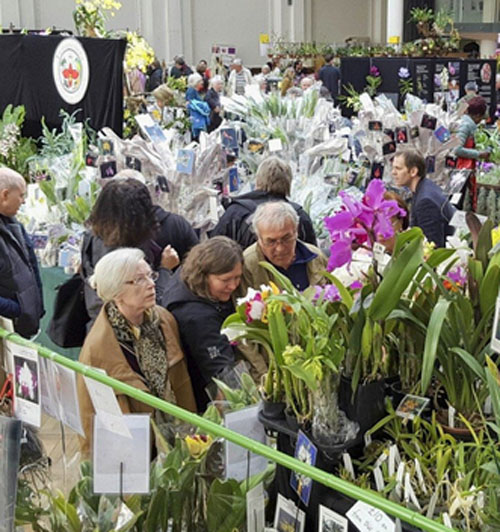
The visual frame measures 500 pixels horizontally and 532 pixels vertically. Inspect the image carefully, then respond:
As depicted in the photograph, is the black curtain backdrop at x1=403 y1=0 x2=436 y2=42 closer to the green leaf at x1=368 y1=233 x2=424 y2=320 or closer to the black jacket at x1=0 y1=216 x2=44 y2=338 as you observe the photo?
the black jacket at x1=0 y1=216 x2=44 y2=338

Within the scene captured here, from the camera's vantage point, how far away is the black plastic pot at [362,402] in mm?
1580

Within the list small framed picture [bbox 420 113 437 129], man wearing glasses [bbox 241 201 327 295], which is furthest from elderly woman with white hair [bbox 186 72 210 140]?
man wearing glasses [bbox 241 201 327 295]

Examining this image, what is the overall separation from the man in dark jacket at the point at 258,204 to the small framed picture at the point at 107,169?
90cm

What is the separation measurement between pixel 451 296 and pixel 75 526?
892 millimetres

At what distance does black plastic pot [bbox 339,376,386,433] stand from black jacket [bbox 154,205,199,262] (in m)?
2.01

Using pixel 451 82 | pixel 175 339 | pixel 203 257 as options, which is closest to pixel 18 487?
pixel 175 339

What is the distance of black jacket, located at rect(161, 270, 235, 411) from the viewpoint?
8.52ft

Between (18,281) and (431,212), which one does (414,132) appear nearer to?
(431,212)

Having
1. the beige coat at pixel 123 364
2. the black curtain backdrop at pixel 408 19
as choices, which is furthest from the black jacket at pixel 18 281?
the black curtain backdrop at pixel 408 19

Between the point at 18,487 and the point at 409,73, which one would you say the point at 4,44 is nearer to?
the point at 409,73

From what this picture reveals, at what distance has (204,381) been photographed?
2.67 m

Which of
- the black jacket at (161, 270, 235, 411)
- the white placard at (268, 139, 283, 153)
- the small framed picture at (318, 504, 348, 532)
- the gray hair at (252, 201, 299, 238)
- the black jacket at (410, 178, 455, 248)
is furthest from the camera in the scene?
the white placard at (268, 139, 283, 153)

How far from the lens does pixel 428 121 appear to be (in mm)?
5480

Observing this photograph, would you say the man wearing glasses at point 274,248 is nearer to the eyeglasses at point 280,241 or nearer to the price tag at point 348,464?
the eyeglasses at point 280,241
